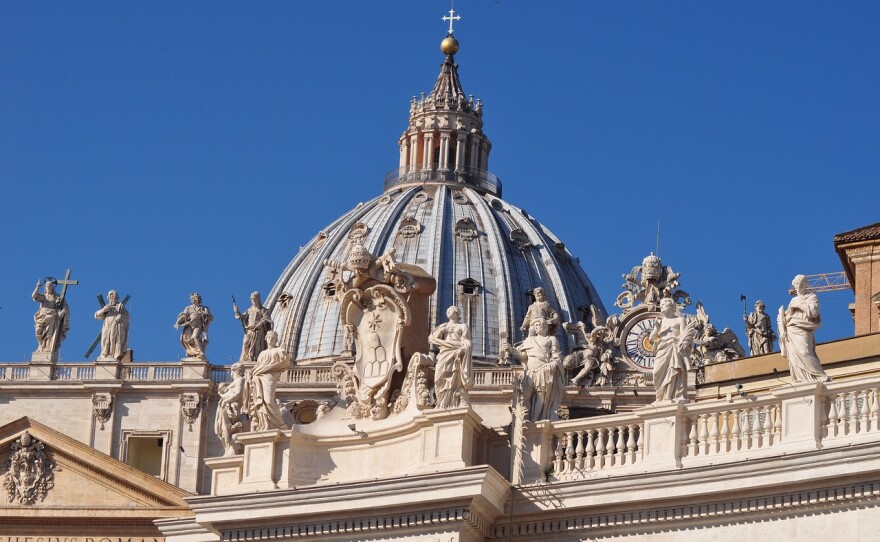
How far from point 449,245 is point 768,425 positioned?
125m

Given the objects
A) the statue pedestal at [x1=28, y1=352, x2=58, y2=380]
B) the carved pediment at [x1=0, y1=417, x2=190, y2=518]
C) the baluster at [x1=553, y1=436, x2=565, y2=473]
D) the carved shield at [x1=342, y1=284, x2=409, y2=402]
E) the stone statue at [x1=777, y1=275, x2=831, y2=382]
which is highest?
the statue pedestal at [x1=28, y1=352, x2=58, y2=380]

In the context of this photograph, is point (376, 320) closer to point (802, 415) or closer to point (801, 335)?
point (801, 335)

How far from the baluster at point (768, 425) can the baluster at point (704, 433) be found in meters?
0.89

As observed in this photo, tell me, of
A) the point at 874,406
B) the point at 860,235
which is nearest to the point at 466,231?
the point at 860,235

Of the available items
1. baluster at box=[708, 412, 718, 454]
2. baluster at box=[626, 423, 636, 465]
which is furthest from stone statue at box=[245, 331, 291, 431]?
baluster at box=[708, 412, 718, 454]

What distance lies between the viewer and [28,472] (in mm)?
96188

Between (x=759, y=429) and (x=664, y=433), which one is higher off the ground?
(x=664, y=433)

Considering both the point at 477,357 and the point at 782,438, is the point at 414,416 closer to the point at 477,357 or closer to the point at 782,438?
the point at 782,438

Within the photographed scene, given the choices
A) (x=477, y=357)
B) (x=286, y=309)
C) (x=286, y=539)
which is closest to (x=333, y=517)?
(x=286, y=539)

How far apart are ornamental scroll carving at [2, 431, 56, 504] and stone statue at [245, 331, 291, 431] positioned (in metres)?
56.7

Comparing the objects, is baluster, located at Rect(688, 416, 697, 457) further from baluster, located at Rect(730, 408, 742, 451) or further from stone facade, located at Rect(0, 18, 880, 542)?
baluster, located at Rect(730, 408, 742, 451)

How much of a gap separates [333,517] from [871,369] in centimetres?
854

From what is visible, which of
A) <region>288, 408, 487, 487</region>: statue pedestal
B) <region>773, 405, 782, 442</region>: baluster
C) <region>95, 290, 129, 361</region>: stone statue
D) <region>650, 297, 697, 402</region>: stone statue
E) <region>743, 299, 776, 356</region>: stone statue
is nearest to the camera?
<region>773, 405, 782, 442</region>: baluster

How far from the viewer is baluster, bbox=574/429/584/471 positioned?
119 ft
